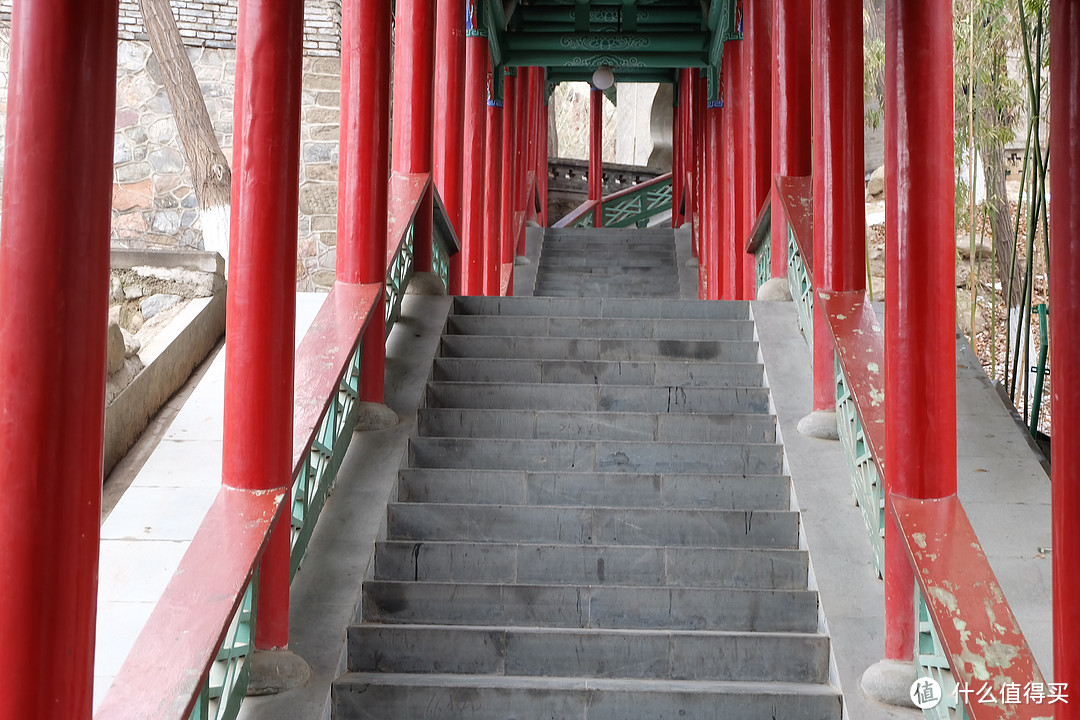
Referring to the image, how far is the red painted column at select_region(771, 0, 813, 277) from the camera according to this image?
5375mm

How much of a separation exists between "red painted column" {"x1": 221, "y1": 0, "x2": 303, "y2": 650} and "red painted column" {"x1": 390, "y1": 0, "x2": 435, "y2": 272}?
2436mm

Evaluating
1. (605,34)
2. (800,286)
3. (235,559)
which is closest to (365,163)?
(800,286)

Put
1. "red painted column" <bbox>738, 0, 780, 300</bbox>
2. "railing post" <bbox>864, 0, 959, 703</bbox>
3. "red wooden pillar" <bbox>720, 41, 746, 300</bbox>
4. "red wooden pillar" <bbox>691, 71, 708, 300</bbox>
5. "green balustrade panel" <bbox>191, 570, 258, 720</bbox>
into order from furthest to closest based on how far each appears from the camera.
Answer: "red wooden pillar" <bbox>691, 71, 708, 300</bbox> < "red wooden pillar" <bbox>720, 41, 746, 300</bbox> < "red painted column" <bbox>738, 0, 780, 300</bbox> < "railing post" <bbox>864, 0, 959, 703</bbox> < "green balustrade panel" <bbox>191, 570, 258, 720</bbox>

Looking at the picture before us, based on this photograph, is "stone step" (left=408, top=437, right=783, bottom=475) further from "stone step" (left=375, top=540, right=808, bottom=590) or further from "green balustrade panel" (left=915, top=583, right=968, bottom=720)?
"green balustrade panel" (left=915, top=583, right=968, bottom=720)

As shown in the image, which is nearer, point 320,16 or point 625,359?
point 625,359

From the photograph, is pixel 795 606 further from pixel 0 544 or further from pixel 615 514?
pixel 0 544

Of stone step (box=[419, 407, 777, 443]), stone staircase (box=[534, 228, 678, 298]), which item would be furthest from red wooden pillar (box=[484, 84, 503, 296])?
stone step (box=[419, 407, 777, 443])

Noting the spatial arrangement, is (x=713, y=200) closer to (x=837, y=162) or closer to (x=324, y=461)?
(x=837, y=162)

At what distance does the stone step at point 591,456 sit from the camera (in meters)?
4.17

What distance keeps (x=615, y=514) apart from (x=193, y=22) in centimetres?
824

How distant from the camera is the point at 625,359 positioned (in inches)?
197

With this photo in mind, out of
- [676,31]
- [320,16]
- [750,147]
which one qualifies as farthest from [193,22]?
[750,147]

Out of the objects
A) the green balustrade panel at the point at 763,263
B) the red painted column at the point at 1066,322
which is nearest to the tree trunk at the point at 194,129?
the green balustrade panel at the point at 763,263

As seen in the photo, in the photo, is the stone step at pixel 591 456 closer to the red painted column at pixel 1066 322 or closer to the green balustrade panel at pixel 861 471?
the green balustrade panel at pixel 861 471
